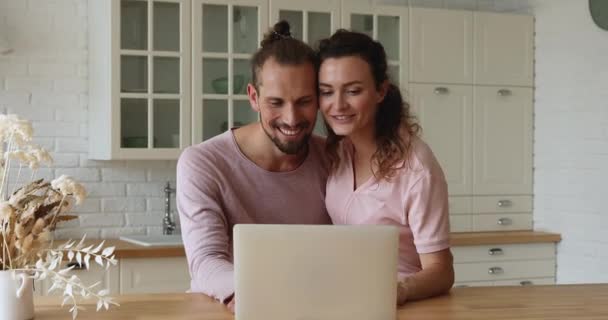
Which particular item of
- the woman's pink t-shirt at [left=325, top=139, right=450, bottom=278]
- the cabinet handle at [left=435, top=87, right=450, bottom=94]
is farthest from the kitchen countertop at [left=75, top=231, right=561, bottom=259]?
the woman's pink t-shirt at [left=325, top=139, right=450, bottom=278]

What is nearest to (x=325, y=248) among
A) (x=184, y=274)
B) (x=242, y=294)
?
(x=242, y=294)

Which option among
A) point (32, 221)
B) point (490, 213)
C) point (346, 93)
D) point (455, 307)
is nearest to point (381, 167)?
point (346, 93)

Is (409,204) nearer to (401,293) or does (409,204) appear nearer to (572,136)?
(401,293)

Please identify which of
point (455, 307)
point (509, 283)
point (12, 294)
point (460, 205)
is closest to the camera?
point (12, 294)

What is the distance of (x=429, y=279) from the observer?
196cm

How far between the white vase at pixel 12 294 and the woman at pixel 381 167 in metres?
0.85

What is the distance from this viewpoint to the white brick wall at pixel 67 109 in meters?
3.98

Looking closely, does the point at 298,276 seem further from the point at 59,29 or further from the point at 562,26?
the point at 562,26

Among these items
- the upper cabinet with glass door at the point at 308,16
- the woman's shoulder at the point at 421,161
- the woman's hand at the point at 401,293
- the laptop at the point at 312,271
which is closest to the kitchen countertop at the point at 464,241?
the upper cabinet with glass door at the point at 308,16

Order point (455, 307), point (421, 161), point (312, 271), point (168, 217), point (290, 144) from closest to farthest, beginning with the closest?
point (312, 271) → point (455, 307) → point (421, 161) → point (290, 144) → point (168, 217)

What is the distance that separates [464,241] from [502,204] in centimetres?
54

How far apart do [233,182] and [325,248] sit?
750 millimetres

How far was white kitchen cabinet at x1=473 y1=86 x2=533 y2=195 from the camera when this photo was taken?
4.54 metres

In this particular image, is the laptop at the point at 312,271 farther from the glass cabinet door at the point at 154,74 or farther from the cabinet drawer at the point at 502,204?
the cabinet drawer at the point at 502,204
